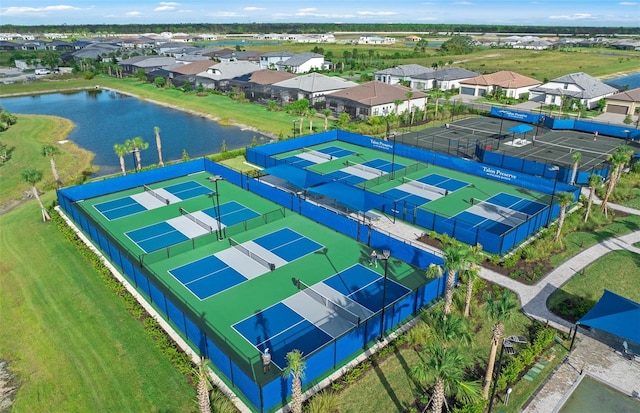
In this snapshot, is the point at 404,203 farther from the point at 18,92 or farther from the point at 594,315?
the point at 18,92

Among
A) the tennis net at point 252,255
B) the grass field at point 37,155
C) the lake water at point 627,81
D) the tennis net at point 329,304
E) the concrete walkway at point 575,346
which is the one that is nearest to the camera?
the concrete walkway at point 575,346

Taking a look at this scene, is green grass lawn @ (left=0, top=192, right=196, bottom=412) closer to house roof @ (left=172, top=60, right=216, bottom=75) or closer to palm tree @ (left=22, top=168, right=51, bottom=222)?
palm tree @ (left=22, top=168, right=51, bottom=222)

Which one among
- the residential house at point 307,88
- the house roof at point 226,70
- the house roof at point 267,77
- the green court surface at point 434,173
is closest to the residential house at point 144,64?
the house roof at point 226,70

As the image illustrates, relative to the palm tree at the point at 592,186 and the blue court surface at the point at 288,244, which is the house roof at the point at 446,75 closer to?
the palm tree at the point at 592,186

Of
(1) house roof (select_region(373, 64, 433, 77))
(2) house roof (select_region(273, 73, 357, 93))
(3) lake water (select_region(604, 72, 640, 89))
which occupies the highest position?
(1) house roof (select_region(373, 64, 433, 77))

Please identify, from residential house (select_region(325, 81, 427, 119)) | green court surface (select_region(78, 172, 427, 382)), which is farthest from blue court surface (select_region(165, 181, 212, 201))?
residential house (select_region(325, 81, 427, 119))

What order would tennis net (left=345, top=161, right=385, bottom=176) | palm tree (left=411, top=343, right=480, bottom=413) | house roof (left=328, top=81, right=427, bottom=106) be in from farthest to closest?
house roof (left=328, top=81, right=427, bottom=106) → tennis net (left=345, top=161, right=385, bottom=176) → palm tree (left=411, top=343, right=480, bottom=413)

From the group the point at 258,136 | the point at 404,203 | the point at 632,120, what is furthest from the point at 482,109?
the point at 404,203
